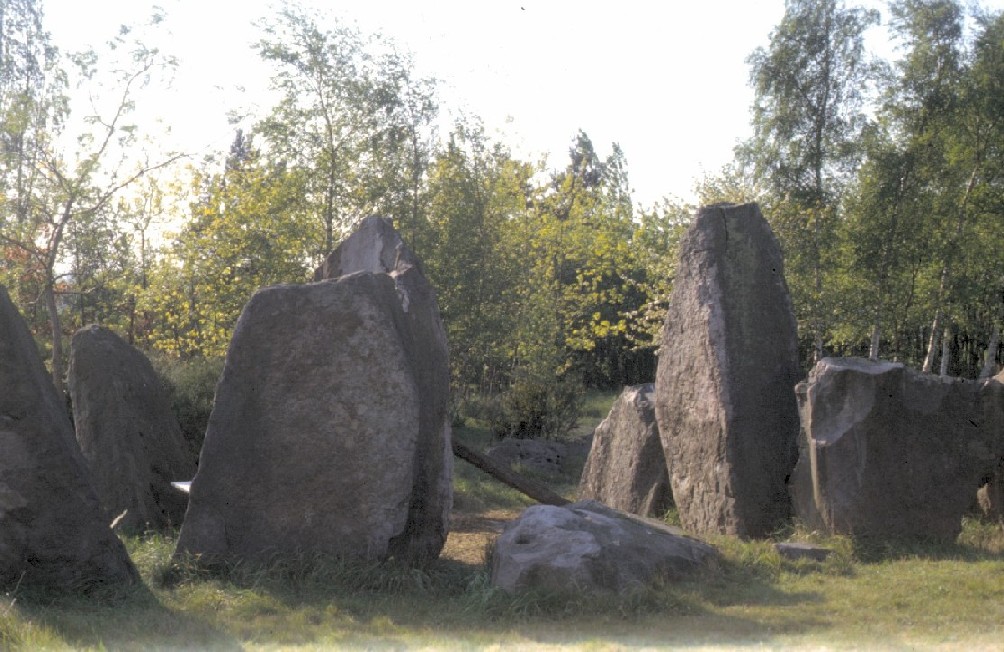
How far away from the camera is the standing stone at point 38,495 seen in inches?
286

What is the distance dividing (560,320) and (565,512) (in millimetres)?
16018

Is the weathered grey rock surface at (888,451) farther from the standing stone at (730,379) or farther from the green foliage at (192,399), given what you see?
the green foliage at (192,399)

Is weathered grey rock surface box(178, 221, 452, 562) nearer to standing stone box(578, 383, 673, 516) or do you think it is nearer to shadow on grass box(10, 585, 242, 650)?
shadow on grass box(10, 585, 242, 650)

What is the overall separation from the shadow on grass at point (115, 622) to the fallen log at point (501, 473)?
14.0 feet

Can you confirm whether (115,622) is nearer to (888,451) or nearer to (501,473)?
(501,473)

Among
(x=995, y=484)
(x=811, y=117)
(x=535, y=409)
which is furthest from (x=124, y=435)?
(x=811, y=117)

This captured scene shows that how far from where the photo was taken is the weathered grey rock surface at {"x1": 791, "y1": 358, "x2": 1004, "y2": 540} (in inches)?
380

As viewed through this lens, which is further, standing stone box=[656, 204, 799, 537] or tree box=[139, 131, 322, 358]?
tree box=[139, 131, 322, 358]

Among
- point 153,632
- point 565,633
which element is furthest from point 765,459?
point 153,632

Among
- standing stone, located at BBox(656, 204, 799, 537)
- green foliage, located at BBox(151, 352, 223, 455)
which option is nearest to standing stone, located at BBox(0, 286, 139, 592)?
standing stone, located at BBox(656, 204, 799, 537)

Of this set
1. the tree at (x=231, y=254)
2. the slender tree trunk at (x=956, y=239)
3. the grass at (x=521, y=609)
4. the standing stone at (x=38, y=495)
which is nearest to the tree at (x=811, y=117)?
the slender tree trunk at (x=956, y=239)

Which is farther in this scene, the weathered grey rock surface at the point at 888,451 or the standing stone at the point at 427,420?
the weathered grey rock surface at the point at 888,451

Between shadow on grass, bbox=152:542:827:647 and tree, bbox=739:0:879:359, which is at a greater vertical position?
tree, bbox=739:0:879:359

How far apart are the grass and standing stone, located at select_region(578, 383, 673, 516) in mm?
2320
